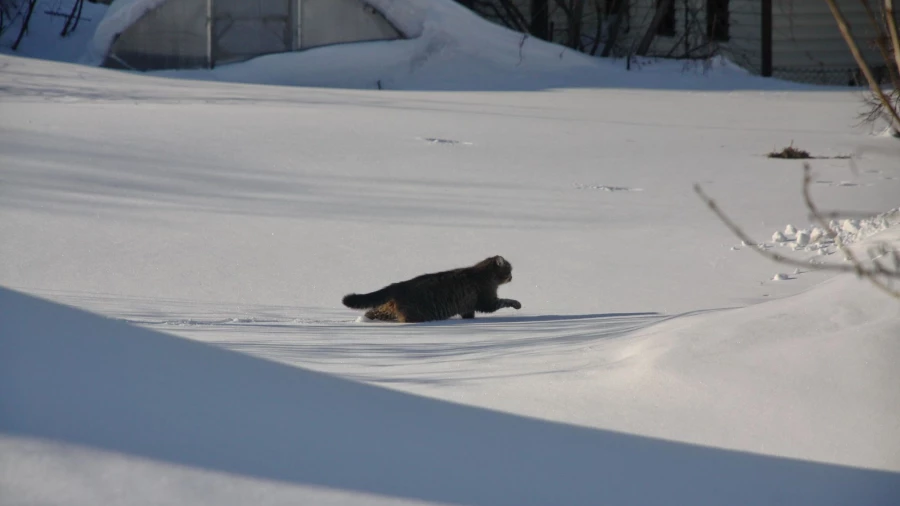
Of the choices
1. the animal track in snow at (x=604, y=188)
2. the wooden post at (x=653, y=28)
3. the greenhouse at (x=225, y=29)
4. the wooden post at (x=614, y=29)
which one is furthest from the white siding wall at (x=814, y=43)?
the animal track in snow at (x=604, y=188)

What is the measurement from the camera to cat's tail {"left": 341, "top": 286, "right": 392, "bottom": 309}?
5.75 meters

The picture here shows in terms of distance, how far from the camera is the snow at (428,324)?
3.05 m

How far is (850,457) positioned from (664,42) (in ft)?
77.9

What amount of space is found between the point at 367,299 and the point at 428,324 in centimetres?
37

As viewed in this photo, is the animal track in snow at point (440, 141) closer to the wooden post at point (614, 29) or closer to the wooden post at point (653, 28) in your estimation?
Result: the wooden post at point (653, 28)

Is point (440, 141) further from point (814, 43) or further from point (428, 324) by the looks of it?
point (814, 43)

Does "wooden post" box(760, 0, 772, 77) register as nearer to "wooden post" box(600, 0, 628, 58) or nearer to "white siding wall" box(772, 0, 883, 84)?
"white siding wall" box(772, 0, 883, 84)

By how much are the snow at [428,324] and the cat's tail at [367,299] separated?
0.43 ft

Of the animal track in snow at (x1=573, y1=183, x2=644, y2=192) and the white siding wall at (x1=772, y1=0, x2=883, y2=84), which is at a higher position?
the white siding wall at (x1=772, y1=0, x2=883, y2=84)

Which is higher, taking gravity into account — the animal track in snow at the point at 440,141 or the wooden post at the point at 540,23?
the wooden post at the point at 540,23

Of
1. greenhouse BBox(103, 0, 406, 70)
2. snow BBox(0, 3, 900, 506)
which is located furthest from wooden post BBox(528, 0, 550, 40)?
snow BBox(0, 3, 900, 506)

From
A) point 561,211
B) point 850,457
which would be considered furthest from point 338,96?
point 850,457

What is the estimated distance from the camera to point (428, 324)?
5.82 metres

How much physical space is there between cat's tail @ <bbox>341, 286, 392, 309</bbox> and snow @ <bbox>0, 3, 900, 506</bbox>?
0.13 m
